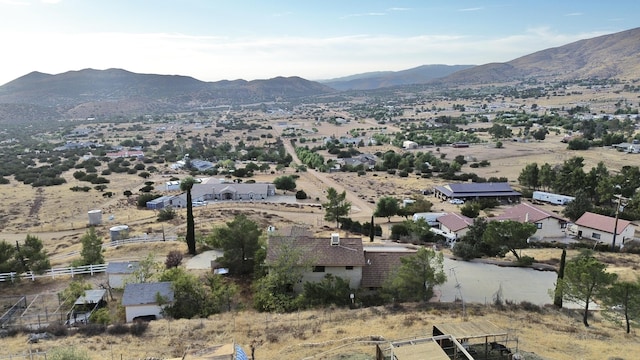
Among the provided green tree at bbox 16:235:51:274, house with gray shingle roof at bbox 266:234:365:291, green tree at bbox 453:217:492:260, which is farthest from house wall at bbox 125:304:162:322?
green tree at bbox 453:217:492:260

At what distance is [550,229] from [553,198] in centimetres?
1877

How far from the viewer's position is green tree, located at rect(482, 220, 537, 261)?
3422cm

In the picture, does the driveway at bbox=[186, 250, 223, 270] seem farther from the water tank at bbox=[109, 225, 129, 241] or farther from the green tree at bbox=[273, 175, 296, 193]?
the green tree at bbox=[273, 175, 296, 193]

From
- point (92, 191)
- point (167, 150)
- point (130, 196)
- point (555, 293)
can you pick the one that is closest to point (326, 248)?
point (555, 293)

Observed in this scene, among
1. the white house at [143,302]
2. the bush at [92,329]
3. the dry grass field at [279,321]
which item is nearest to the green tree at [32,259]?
the dry grass field at [279,321]

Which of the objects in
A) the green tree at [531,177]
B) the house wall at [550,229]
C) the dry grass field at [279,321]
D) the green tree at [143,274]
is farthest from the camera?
the green tree at [531,177]

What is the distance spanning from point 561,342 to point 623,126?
12633 centimetres

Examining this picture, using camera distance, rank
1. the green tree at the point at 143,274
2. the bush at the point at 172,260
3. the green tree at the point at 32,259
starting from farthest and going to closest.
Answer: the bush at the point at 172,260, the green tree at the point at 32,259, the green tree at the point at 143,274

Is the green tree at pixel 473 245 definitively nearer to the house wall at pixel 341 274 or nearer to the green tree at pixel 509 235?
the green tree at pixel 509 235

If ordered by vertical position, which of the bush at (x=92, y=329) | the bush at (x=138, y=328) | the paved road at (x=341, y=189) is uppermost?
the bush at (x=138, y=328)

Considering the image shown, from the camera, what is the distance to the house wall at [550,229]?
4356cm

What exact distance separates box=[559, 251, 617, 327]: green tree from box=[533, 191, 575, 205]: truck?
40.4 metres

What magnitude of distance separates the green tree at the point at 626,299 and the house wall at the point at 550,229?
23250 millimetres

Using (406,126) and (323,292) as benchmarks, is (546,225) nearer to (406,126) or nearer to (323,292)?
(323,292)
